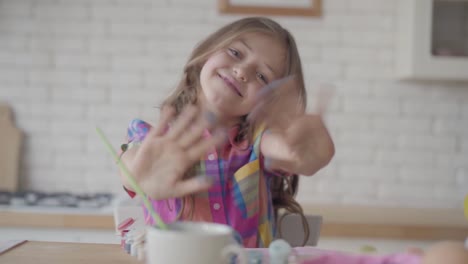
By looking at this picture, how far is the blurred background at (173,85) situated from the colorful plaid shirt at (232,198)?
128 cm

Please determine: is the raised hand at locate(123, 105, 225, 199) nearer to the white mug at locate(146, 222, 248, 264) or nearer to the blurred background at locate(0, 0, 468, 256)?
the white mug at locate(146, 222, 248, 264)

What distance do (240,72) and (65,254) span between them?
0.56 meters

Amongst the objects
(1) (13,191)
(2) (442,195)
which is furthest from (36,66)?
(2) (442,195)

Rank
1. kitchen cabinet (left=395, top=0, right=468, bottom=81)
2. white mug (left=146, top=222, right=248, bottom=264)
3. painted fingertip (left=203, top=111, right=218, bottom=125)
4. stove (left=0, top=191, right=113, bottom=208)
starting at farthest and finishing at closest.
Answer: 1. kitchen cabinet (left=395, top=0, right=468, bottom=81)
2. stove (left=0, top=191, right=113, bottom=208)
3. painted fingertip (left=203, top=111, right=218, bottom=125)
4. white mug (left=146, top=222, right=248, bottom=264)

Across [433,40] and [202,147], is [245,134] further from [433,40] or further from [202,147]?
[433,40]

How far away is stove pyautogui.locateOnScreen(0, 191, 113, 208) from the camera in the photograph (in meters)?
2.20

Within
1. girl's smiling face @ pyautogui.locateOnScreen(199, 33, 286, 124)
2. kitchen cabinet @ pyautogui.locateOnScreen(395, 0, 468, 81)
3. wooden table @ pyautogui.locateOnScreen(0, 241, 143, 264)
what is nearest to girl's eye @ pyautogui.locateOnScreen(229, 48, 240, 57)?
girl's smiling face @ pyautogui.locateOnScreen(199, 33, 286, 124)

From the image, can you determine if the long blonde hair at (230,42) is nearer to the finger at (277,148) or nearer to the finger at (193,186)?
the finger at (277,148)

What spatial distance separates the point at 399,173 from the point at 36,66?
1730 mm

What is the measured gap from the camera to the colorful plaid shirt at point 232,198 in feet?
4.09

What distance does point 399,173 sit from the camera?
259 cm

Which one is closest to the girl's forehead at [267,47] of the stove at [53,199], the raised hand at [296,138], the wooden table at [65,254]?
the raised hand at [296,138]

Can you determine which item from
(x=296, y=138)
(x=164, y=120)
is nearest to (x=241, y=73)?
(x=296, y=138)

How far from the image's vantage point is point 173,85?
8.43ft
